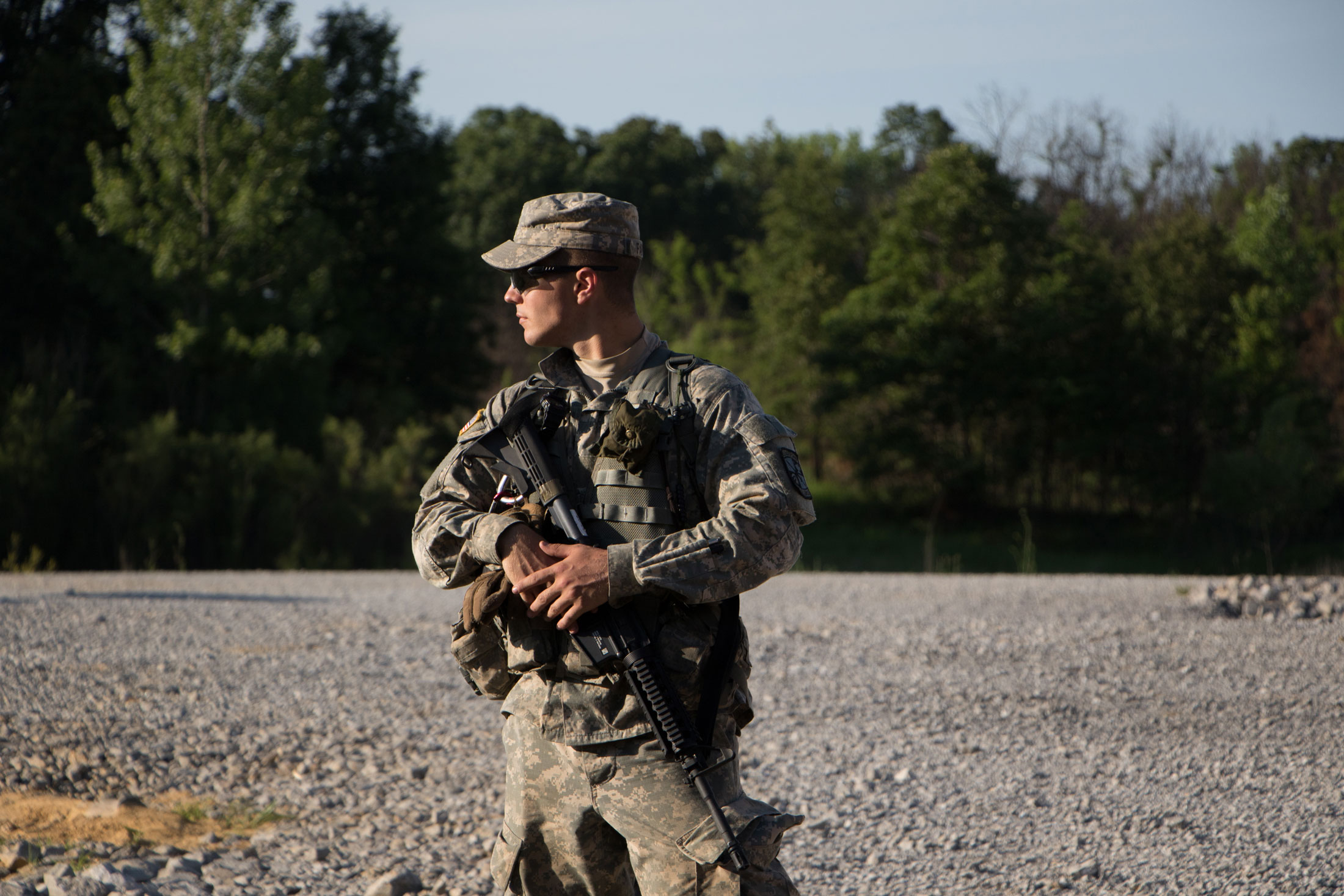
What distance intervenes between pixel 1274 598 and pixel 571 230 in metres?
9.61

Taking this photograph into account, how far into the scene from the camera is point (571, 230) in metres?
2.56

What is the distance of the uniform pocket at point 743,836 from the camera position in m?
2.29

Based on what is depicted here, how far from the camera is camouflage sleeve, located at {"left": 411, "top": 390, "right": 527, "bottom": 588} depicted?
8.36 ft

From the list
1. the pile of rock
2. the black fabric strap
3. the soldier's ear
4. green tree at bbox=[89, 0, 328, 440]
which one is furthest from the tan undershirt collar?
green tree at bbox=[89, 0, 328, 440]

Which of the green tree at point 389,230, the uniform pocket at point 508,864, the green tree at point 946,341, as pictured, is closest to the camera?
the uniform pocket at point 508,864

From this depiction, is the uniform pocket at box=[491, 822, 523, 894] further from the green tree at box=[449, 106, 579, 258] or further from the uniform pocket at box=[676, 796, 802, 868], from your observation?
the green tree at box=[449, 106, 579, 258]

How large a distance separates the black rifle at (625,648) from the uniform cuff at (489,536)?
0.11m

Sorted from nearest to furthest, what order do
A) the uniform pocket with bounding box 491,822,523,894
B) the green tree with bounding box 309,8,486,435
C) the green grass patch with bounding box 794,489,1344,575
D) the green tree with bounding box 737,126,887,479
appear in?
the uniform pocket with bounding box 491,822,523,894 < the green grass patch with bounding box 794,489,1344,575 < the green tree with bounding box 309,8,486,435 < the green tree with bounding box 737,126,887,479

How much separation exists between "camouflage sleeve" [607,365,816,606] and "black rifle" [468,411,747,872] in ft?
0.26

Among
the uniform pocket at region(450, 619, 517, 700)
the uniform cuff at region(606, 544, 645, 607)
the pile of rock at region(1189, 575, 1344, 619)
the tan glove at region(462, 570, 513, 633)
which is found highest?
the uniform cuff at region(606, 544, 645, 607)

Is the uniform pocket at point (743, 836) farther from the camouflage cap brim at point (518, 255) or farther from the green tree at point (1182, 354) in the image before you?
the green tree at point (1182, 354)

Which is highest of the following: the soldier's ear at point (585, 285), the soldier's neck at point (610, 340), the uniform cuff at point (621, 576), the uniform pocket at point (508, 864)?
the soldier's ear at point (585, 285)

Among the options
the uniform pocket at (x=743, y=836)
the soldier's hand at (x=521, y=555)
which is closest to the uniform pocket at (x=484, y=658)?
the soldier's hand at (x=521, y=555)

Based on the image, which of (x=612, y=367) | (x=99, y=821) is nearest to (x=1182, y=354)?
(x=99, y=821)
